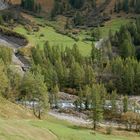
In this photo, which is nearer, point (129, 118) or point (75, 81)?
point (129, 118)

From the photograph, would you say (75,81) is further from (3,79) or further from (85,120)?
(3,79)

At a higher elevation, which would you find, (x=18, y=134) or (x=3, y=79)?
(x=18, y=134)

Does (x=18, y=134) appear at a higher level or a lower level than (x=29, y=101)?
higher

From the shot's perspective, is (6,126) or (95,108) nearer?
(6,126)

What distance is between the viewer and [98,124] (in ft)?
423

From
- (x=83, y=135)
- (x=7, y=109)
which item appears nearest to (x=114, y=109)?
(x=7, y=109)

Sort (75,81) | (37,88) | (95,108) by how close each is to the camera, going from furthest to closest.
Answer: (75,81) < (37,88) < (95,108)

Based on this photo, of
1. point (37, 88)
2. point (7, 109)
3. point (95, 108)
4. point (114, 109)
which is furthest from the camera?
point (114, 109)

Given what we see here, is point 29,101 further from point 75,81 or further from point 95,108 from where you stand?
point 75,81

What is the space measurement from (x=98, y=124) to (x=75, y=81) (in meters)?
71.3

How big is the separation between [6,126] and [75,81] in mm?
129980

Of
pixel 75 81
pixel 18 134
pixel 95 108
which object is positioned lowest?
pixel 75 81

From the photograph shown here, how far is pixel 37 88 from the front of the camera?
5192 inches

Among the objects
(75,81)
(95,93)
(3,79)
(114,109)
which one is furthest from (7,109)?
(75,81)
